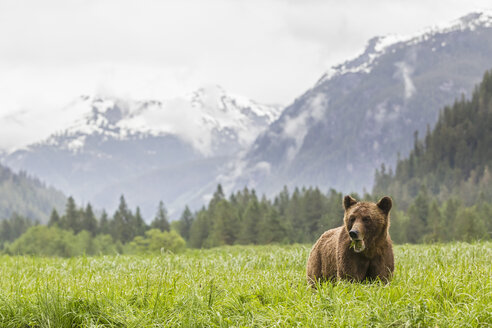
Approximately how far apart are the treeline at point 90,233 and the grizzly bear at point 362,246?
293ft

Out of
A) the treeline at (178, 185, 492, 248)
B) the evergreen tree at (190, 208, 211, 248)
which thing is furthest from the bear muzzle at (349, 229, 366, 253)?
Answer: the evergreen tree at (190, 208, 211, 248)

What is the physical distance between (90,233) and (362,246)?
12821 cm

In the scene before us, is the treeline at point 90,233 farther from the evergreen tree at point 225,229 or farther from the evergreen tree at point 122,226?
the evergreen tree at point 225,229

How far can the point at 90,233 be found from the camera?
126m

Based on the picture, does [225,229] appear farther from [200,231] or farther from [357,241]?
[357,241]

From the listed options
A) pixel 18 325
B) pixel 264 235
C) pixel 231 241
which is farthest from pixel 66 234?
pixel 18 325

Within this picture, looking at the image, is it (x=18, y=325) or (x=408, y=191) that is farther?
(x=408, y=191)

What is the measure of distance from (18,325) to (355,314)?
15.3 ft

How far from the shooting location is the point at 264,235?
83.3m

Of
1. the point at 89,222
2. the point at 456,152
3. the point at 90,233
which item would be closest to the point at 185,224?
the point at 90,233

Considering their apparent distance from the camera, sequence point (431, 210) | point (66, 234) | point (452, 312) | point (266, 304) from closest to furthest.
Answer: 1. point (452, 312)
2. point (266, 304)
3. point (431, 210)
4. point (66, 234)

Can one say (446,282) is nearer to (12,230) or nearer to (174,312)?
(174,312)

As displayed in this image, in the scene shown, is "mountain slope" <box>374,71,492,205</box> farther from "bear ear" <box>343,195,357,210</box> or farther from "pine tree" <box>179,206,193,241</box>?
"bear ear" <box>343,195,357,210</box>

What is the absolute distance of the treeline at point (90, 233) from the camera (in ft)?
343
